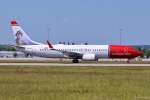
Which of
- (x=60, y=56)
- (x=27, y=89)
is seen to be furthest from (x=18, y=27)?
(x=27, y=89)

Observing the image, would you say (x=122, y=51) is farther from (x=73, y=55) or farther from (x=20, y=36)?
(x=20, y=36)

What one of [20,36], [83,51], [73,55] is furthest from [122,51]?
[20,36]

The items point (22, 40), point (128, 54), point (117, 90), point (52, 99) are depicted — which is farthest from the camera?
point (22, 40)

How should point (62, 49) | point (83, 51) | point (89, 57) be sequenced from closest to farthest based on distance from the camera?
point (89, 57) → point (62, 49) → point (83, 51)

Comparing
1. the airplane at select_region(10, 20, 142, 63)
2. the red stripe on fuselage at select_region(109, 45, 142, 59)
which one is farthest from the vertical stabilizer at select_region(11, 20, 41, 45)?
the red stripe on fuselage at select_region(109, 45, 142, 59)

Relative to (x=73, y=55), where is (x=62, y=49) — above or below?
above

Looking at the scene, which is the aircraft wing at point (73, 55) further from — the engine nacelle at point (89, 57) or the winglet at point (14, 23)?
the winglet at point (14, 23)

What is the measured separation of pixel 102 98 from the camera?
68.2 ft

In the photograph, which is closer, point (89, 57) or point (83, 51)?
point (89, 57)

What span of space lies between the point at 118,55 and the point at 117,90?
187ft

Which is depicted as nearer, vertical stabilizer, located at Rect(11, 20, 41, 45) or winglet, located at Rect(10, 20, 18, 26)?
vertical stabilizer, located at Rect(11, 20, 41, 45)

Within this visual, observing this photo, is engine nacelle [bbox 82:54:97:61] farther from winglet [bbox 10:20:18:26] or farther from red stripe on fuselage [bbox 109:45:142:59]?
winglet [bbox 10:20:18:26]

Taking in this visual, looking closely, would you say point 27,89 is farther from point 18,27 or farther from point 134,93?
point 18,27

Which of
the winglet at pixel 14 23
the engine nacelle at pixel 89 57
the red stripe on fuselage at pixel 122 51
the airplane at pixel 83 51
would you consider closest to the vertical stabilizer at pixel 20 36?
the winglet at pixel 14 23
